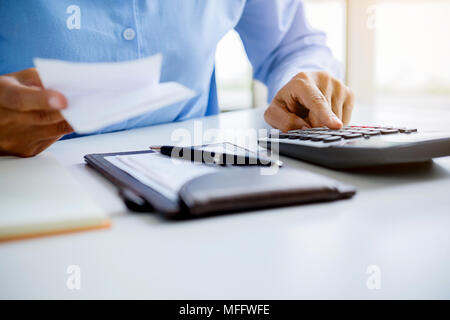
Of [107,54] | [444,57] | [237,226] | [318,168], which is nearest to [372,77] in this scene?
[444,57]

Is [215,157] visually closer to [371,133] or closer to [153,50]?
[371,133]

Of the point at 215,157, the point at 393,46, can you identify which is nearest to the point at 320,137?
the point at 215,157

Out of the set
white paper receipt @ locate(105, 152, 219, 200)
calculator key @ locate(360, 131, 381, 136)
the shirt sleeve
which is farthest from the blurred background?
white paper receipt @ locate(105, 152, 219, 200)

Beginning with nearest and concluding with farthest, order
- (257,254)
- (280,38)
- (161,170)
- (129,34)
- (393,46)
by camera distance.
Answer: (257,254) < (161,170) < (129,34) < (280,38) < (393,46)

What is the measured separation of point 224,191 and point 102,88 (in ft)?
0.45

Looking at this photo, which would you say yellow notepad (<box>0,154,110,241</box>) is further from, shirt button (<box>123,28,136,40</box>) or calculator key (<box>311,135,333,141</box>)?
shirt button (<box>123,28,136,40</box>)

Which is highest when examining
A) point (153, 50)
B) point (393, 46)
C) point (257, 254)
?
point (393, 46)

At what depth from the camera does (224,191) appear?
0.31 meters

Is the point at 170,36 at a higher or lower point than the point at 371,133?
higher

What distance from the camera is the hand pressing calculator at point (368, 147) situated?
15.7 inches

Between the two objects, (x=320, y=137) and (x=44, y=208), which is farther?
(x=320, y=137)

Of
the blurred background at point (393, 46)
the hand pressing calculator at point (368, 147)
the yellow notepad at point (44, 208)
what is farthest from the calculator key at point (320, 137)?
the blurred background at point (393, 46)

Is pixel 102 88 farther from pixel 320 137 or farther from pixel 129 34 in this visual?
pixel 129 34

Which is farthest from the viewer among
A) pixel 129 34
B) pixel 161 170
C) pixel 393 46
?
pixel 393 46
